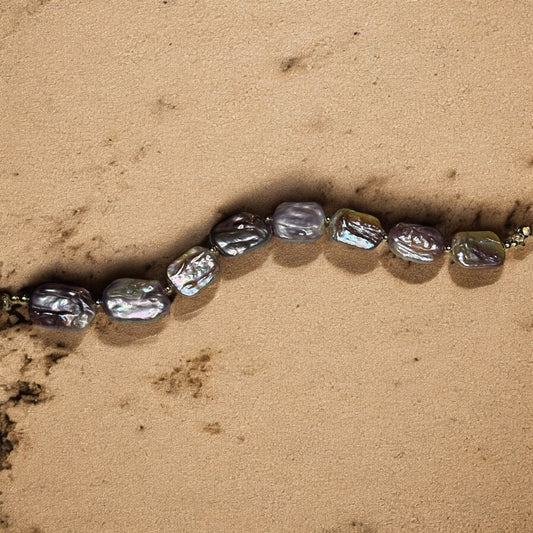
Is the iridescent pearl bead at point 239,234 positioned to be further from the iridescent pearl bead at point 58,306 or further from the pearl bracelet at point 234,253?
the iridescent pearl bead at point 58,306

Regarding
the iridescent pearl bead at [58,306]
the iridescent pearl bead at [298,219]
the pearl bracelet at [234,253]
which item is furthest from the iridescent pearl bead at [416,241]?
the iridescent pearl bead at [58,306]

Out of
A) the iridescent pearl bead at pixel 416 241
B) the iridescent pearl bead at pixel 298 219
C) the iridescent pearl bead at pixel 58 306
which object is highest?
the iridescent pearl bead at pixel 298 219

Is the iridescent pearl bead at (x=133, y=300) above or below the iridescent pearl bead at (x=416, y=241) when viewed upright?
below

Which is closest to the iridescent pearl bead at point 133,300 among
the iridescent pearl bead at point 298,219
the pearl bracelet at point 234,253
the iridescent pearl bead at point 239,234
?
the pearl bracelet at point 234,253

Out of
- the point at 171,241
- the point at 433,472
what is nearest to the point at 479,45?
the point at 171,241

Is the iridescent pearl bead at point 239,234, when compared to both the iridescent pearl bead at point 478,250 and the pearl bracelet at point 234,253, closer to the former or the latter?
the pearl bracelet at point 234,253

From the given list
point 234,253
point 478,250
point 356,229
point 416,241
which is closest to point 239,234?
point 234,253

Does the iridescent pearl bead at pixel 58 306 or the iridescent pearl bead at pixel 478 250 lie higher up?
the iridescent pearl bead at pixel 478 250

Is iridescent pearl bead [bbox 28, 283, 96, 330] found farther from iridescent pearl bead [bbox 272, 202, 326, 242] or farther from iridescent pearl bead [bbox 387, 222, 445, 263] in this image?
iridescent pearl bead [bbox 387, 222, 445, 263]
